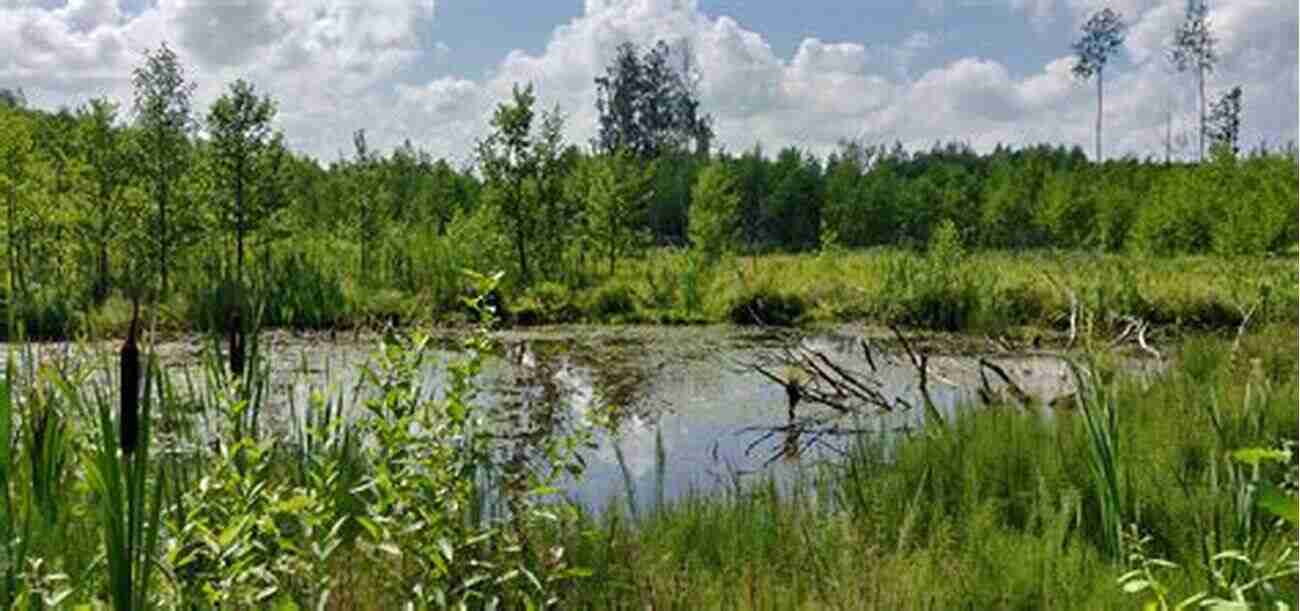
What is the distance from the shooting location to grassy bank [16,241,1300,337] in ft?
57.1

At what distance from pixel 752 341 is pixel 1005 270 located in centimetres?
858

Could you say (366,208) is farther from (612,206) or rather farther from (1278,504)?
(1278,504)

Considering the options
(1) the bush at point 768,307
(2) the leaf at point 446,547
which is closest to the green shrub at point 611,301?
(1) the bush at point 768,307

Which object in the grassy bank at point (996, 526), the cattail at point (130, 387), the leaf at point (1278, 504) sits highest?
the cattail at point (130, 387)

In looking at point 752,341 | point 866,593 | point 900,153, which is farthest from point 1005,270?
point 900,153

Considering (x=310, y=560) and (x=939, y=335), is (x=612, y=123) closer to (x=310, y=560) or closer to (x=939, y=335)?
(x=939, y=335)

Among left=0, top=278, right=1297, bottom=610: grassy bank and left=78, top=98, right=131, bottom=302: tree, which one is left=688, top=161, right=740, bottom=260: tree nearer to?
left=78, top=98, right=131, bottom=302: tree

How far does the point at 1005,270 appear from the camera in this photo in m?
22.5

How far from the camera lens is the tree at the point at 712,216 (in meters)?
22.8

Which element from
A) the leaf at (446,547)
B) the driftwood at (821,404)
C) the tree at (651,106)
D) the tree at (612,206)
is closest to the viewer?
the leaf at (446,547)

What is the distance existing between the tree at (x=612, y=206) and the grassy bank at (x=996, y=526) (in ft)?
52.9

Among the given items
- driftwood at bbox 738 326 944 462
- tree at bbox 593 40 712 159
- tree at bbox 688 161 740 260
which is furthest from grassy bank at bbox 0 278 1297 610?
tree at bbox 593 40 712 159

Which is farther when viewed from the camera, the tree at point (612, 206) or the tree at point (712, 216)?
the tree at point (612, 206)

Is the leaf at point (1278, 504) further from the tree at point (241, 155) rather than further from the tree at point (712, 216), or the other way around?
the tree at point (712, 216)
